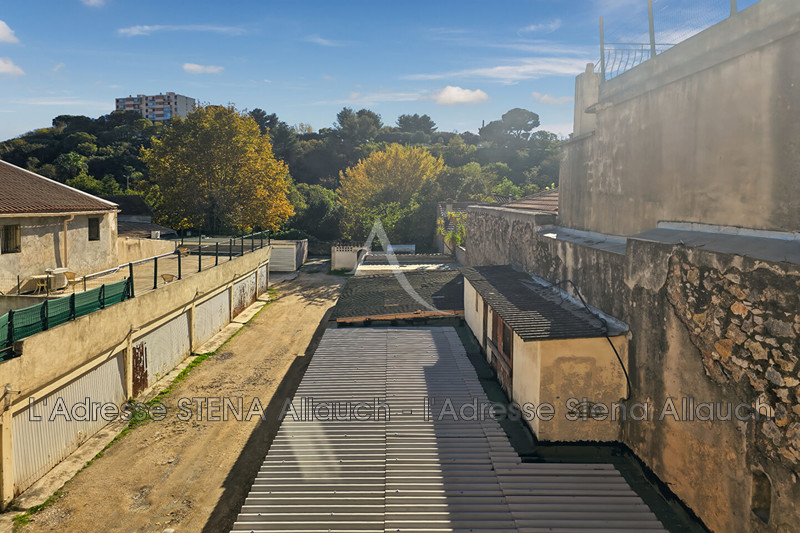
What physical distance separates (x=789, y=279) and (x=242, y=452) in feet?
40.0

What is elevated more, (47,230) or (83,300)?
(47,230)

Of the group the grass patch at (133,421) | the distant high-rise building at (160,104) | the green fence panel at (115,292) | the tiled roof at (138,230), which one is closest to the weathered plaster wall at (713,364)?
the grass patch at (133,421)

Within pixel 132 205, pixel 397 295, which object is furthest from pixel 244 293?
pixel 132 205

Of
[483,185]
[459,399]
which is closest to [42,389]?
[459,399]

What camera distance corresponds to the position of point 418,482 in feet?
25.8

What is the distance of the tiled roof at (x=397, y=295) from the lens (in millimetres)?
17422

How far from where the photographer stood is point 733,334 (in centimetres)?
644

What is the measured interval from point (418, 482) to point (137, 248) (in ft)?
82.7

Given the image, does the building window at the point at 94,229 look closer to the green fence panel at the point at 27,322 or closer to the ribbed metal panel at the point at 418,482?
the green fence panel at the point at 27,322

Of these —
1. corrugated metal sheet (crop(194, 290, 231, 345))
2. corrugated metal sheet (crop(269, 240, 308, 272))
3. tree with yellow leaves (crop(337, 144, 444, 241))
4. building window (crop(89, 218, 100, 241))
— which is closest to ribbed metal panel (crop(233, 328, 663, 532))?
corrugated metal sheet (crop(194, 290, 231, 345))

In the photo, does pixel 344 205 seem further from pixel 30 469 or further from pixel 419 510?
pixel 419 510

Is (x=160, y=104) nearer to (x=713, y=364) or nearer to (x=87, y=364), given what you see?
(x=87, y=364)

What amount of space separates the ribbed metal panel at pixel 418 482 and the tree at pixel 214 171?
33379mm

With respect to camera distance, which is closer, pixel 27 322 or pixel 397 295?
pixel 27 322
